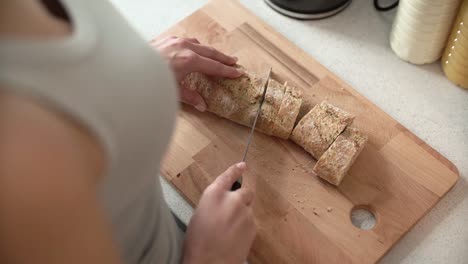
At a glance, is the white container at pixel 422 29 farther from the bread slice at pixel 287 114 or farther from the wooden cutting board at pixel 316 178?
the bread slice at pixel 287 114

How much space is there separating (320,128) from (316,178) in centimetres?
9

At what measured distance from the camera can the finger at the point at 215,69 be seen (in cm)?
104

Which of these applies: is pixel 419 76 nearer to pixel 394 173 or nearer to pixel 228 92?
pixel 394 173

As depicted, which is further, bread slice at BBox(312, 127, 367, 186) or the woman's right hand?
bread slice at BBox(312, 127, 367, 186)

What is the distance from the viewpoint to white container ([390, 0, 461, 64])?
1081 millimetres

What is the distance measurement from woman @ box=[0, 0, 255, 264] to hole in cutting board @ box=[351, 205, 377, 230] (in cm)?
55

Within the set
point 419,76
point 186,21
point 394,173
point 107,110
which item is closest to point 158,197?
point 107,110

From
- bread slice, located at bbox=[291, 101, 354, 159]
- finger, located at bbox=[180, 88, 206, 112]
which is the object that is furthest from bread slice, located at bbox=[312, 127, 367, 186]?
finger, located at bbox=[180, 88, 206, 112]

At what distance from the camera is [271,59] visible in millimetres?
1172

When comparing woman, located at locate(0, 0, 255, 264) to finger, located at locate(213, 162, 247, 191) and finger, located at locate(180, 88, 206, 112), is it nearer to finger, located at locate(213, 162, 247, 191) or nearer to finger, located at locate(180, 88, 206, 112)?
finger, located at locate(213, 162, 247, 191)

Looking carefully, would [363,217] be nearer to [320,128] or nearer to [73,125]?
[320,128]

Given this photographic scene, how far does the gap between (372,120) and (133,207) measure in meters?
0.65

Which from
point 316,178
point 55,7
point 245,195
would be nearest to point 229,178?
point 245,195

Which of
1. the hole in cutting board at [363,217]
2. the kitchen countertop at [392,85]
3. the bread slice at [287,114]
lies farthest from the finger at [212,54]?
the hole in cutting board at [363,217]
